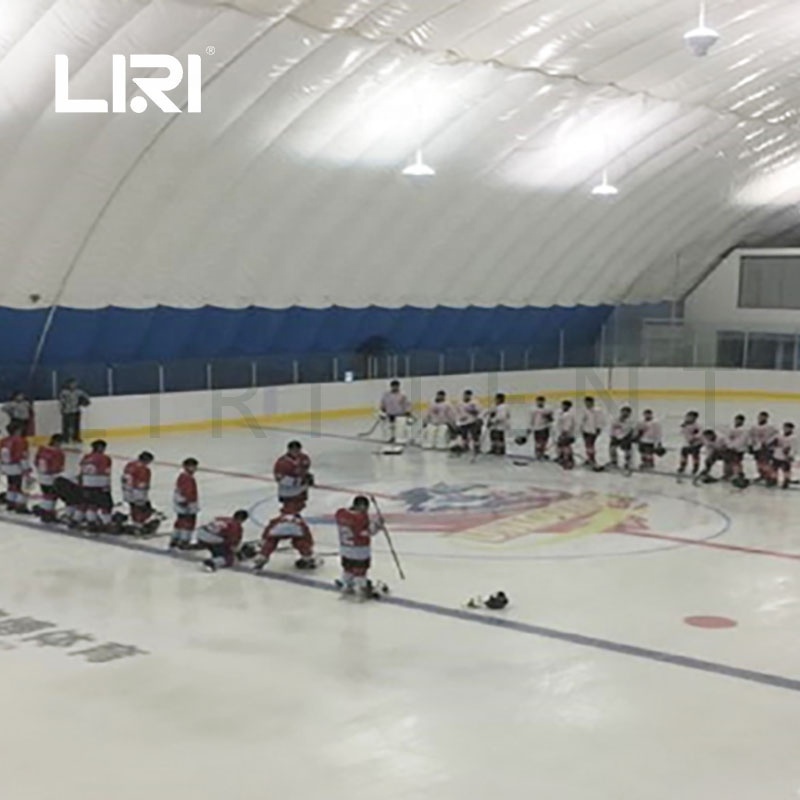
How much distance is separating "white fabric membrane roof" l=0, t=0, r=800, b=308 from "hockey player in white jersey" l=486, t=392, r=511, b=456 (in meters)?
6.24

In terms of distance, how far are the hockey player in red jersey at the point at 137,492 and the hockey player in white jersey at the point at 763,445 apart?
10693 mm

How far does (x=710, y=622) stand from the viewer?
1209 centimetres

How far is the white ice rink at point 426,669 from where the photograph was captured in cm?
791

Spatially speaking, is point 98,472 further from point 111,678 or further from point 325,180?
point 325,180

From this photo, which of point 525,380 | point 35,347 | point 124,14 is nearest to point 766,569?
point 124,14

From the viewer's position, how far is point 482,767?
8.05 m

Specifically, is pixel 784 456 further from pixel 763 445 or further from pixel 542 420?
pixel 542 420

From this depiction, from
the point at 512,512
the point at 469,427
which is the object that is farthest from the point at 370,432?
the point at 512,512

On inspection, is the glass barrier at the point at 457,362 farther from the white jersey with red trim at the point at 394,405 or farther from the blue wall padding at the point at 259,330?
the white jersey with red trim at the point at 394,405

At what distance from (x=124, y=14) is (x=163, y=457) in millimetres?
8342

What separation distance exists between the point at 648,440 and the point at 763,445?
6.74 ft

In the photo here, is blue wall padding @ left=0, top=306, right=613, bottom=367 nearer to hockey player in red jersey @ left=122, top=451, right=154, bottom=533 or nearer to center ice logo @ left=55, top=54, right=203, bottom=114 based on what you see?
center ice logo @ left=55, top=54, right=203, bottom=114

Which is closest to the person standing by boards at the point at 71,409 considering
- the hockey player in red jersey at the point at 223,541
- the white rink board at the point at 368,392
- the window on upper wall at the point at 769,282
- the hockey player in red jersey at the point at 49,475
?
the white rink board at the point at 368,392

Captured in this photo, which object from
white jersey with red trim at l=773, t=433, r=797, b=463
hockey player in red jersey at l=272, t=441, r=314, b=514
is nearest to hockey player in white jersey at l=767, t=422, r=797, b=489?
white jersey with red trim at l=773, t=433, r=797, b=463
